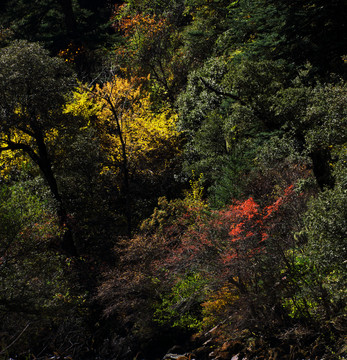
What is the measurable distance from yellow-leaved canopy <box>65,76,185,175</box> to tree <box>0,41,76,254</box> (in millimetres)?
5826

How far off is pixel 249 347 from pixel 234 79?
11078 millimetres

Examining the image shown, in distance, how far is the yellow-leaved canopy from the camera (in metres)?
25.3

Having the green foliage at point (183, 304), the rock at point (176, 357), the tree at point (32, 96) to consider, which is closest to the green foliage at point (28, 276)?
the tree at point (32, 96)

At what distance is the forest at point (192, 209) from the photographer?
1300 centimetres

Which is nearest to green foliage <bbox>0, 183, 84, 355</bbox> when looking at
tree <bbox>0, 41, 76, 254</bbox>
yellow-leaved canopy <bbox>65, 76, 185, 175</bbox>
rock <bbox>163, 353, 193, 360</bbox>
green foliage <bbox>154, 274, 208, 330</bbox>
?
tree <bbox>0, 41, 76, 254</bbox>

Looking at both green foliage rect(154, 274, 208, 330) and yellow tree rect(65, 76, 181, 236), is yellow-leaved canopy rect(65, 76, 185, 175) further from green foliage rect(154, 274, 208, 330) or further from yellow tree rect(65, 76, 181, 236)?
green foliage rect(154, 274, 208, 330)

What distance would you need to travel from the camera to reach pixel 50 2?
1407 inches

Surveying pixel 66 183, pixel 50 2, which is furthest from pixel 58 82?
pixel 50 2

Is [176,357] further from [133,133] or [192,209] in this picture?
[133,133]

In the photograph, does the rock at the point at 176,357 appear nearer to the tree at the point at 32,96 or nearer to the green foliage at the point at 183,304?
the green foliage at the point at 183,304

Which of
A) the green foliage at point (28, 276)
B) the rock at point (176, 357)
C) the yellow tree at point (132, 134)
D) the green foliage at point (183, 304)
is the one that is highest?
the yellow tree at point (132, 134)

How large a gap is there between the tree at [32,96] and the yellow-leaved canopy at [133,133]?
5.83 m

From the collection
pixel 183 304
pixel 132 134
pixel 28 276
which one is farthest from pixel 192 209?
pixel 132 134

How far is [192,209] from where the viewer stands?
1908 cm
